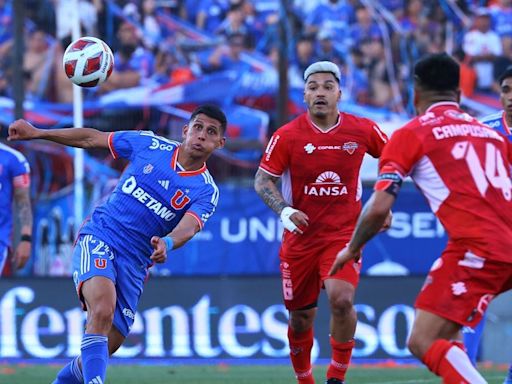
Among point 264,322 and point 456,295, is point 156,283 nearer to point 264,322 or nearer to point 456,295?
point 264,322

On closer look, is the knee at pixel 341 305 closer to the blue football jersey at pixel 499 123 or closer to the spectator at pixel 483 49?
the blue football jersey at pixel 499 123

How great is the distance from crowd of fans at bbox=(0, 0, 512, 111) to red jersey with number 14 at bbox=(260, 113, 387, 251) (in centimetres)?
740

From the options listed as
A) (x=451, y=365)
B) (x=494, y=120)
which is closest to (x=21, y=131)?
(x=451, y=365)

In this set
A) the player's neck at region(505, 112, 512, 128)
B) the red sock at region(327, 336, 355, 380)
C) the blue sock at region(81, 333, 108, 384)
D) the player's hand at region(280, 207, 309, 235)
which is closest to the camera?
the blue sock at region(81, 333, 108, 384)

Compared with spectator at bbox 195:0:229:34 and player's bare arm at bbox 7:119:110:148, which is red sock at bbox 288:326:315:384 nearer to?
player's bare arm at bbox 7:119:110:148

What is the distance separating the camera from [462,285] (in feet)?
20.7

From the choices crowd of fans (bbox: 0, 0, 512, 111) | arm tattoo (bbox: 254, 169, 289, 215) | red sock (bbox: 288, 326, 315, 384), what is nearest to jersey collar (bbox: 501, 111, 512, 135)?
arm tattoo (bbox: 254, 169, 289, 215)

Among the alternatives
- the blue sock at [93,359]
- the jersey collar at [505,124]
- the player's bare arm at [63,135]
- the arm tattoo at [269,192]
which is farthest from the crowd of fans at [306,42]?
the blue sock at [93,359]

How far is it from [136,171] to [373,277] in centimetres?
510

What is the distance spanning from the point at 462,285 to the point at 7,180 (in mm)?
5494

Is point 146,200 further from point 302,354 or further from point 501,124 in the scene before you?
point 501,124

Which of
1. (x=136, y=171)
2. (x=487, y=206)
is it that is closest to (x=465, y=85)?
(x=136, y=171)

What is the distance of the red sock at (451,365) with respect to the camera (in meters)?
6.12

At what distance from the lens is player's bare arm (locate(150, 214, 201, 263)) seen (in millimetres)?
7281
